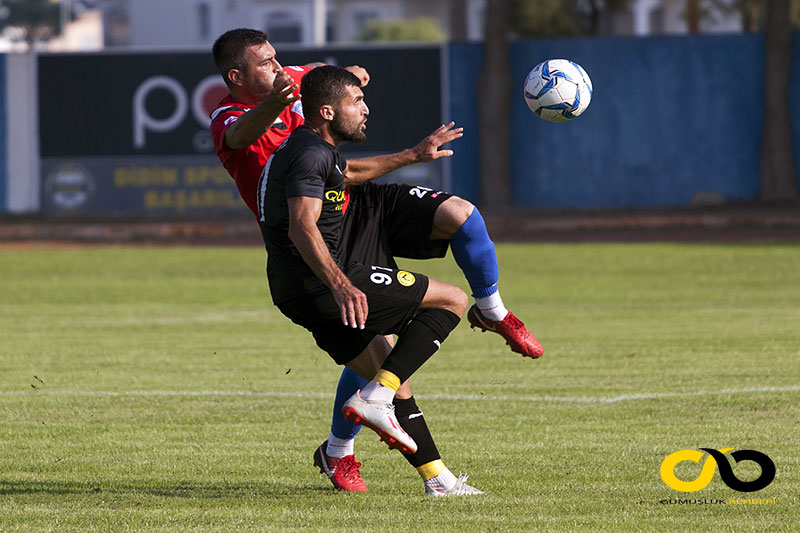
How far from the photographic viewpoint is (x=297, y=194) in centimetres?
563

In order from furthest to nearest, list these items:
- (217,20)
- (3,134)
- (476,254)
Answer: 1. (217,20)
2. (3,134)
3. (476,254)

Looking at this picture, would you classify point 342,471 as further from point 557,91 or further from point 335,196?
point 557,91

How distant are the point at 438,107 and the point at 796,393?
739 inches

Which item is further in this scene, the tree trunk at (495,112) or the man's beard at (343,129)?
the tree trunk at (495,112)

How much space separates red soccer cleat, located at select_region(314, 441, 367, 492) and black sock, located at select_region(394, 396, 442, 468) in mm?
378

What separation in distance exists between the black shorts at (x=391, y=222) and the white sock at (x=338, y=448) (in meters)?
0.92

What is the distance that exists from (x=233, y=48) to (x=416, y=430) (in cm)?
224

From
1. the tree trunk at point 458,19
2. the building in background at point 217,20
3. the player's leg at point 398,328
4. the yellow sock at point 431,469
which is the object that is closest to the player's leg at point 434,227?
the player's leg at point 398,328

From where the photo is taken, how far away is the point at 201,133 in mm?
26500

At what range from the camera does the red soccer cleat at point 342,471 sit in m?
6.32

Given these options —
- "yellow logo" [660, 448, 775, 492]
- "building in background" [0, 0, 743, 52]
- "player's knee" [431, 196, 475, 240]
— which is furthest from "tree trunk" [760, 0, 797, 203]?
"building in background" [0, 0, 743, 52]

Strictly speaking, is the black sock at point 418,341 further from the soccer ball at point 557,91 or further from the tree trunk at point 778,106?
the tree trunk at point 778,106

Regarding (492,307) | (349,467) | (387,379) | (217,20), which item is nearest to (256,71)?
(492,307)

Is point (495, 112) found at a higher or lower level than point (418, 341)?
higher
